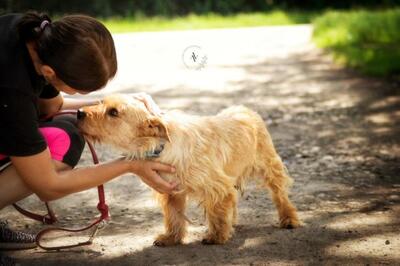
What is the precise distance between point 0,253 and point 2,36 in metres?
1.25

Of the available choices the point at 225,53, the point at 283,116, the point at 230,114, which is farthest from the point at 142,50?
the point at 230,114

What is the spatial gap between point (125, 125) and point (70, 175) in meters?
0.45

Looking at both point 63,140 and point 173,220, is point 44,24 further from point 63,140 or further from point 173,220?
point 173,220

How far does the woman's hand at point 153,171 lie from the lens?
3809mm

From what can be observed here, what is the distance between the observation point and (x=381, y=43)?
12.6 m

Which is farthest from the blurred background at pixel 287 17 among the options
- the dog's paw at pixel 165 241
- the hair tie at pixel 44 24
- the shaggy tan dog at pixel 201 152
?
the hair tie at pixel 44 24

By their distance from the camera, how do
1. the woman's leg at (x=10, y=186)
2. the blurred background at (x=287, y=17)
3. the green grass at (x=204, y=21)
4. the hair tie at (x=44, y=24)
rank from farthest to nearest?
the green grass at (x=204, y=21) → the blurred background at (x=287, y=17) → the woman's leg at (x=10, y=186) → the hair tie at (x=44, y=24)

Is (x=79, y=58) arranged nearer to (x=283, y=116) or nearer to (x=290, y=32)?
(x=283, y=116)

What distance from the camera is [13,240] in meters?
4.06

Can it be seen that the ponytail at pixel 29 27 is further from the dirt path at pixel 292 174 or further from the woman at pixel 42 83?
the dirt path at pixel 292 174

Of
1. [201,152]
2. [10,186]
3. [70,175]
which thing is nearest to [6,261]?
[10,186]

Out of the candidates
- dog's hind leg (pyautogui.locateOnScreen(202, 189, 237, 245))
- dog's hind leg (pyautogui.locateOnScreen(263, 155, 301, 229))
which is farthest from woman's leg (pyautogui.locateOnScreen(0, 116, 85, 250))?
dog's hind leg (pyautogui.locateOnScreen(263, 155, 301, 229))

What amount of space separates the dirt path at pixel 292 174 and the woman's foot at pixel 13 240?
0.31ft

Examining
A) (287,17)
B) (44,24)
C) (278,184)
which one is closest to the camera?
(44,24)
